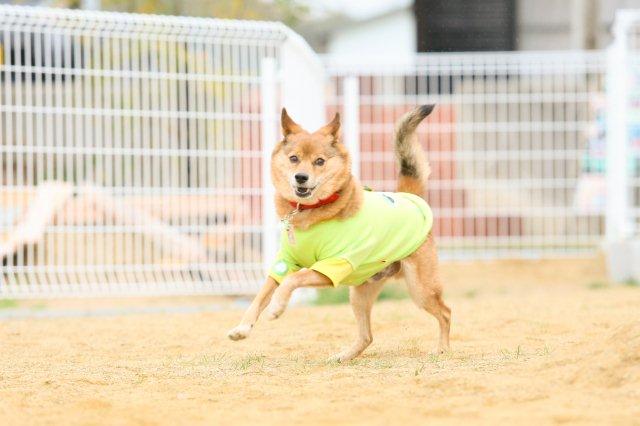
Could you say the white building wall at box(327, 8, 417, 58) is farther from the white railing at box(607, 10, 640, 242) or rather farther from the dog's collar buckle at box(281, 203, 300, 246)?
the dog's collar buckle at box(281, 203, 300, 246)

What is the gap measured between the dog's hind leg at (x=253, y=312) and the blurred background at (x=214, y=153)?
367 centimetres

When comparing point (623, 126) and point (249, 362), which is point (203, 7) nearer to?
point (623, 126)

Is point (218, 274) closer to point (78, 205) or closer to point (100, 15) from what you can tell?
point (78, 205)

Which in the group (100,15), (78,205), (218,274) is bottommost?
(218,274)

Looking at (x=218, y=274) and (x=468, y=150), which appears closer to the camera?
(x=218, y=274)

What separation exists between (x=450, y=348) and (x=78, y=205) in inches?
163

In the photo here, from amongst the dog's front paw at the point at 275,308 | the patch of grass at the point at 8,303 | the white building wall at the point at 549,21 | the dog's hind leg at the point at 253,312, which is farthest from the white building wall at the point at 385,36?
the dog's front paw at the point at 275,308

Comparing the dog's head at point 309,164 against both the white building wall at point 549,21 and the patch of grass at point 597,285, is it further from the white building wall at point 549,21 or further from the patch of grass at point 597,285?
the white building wall at point 549,21

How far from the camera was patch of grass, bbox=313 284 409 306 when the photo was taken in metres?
9.64

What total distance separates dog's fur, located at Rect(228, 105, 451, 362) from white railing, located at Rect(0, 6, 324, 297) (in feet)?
10.7

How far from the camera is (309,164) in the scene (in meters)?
6.32

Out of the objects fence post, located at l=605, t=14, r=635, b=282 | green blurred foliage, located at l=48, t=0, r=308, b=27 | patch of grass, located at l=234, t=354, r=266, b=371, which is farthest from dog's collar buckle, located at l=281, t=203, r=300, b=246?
green blurred foliage, located at l=48, t=0, r=308, b=27

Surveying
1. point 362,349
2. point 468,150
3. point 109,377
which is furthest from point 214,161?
point 109,377

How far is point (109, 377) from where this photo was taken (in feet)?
18.1
